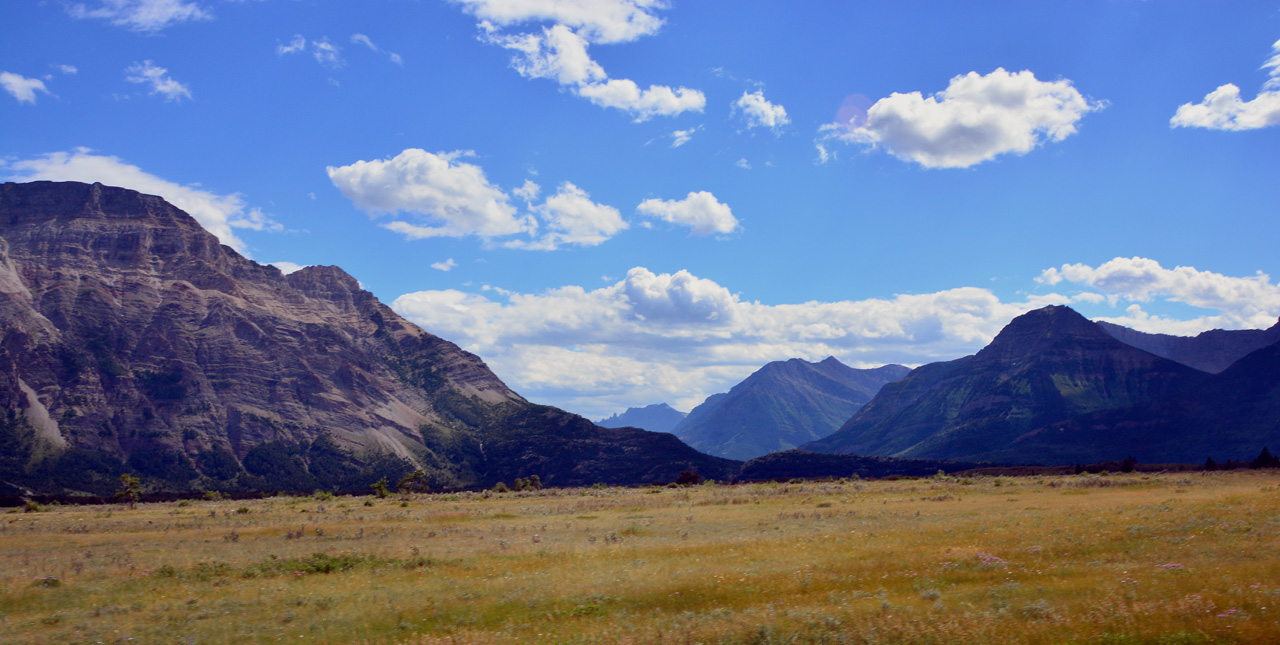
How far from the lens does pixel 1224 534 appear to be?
85.1ft

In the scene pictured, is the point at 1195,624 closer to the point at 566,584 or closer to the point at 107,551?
the point at 566,584

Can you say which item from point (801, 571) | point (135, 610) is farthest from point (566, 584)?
point (135, 610)

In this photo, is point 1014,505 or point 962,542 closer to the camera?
A: point 962,542

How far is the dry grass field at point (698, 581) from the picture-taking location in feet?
56.4

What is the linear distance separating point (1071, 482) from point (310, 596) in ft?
226

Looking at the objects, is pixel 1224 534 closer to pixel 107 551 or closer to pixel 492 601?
pixel 492 601

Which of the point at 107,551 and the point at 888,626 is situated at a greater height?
the point at 888,626

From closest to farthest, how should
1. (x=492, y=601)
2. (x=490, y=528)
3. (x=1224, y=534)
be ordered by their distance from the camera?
(x=492, y=601), (x=1224, y=534), (x=490, y=528)

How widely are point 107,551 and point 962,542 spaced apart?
40.7m

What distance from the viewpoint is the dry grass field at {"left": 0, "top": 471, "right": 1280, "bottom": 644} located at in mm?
17188

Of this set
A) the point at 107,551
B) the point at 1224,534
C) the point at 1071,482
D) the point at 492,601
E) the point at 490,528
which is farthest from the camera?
the point at 1071,482

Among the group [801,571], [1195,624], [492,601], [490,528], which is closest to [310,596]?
[492,601]

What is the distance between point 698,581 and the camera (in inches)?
896

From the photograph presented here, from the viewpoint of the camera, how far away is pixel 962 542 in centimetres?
2855
